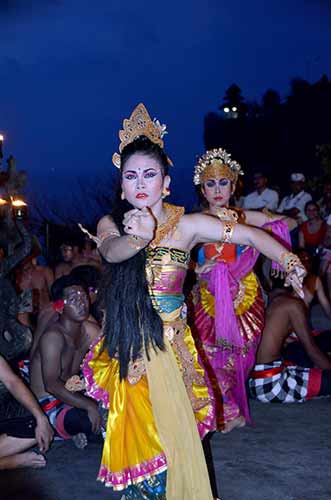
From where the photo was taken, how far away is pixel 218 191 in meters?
5.13

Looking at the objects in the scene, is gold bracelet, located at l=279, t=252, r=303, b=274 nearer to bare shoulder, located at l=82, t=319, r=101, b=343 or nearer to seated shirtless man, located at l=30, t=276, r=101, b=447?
seated shirtless man, located at l=30, t=276, r=101, b=447

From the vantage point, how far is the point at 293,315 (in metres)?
5.42

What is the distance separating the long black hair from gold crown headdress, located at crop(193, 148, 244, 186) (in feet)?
7.05

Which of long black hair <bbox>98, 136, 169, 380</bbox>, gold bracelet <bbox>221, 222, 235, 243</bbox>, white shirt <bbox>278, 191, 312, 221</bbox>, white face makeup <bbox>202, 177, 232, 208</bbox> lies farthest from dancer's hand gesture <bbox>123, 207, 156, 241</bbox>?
white shirt <bbox>278, 191, 312, 221</bbox>

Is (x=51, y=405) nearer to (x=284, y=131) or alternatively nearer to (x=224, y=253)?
(x=224, y=253)

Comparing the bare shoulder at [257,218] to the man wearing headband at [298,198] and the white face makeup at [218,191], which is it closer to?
the white face makeup at [218,191]

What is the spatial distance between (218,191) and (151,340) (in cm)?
237

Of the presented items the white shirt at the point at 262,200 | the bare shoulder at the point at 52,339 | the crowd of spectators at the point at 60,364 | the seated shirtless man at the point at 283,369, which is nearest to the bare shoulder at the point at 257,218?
the crowd of spectators at the point at 60,364

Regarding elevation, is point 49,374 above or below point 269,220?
below

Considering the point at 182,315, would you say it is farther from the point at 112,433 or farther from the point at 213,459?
the point at 213,459

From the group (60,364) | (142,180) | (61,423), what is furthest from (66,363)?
(142,180)

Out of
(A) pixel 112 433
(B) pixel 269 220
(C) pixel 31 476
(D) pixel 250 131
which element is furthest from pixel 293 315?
(D) pixel 250 131

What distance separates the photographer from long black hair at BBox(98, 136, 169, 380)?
2.96 meters

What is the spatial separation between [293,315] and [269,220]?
104 centimetres
